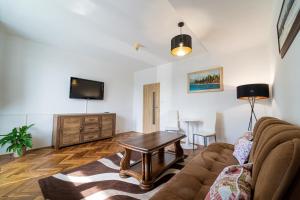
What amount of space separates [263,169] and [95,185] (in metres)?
1.81

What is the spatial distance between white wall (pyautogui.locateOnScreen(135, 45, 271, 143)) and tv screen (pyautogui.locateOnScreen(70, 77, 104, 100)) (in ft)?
6.80

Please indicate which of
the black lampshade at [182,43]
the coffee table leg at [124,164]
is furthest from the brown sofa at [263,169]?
the black lampshade at [182,43]

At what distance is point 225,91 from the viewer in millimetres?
3275

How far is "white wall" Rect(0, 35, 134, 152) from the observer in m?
2.87

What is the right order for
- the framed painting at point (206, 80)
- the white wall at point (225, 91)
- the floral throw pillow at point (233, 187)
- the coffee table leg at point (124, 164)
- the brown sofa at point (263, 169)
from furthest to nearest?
the framed painting at point (206, 80), the white wall at point (225, 91), the coffee table leg at point (124, 164), the floral throw pillow at point (233, 187), the brown sofa at point (263, 169)

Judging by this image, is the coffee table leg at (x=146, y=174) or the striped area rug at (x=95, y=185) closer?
the striped area rug at (x=95, y=185)

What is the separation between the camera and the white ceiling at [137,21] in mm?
1915

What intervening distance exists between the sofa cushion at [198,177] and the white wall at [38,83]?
346 cm

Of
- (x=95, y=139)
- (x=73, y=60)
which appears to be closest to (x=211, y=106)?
(x=95, y=139)

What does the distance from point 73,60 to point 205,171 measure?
406 centimetres

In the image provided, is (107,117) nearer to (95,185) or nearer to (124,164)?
(124,164)

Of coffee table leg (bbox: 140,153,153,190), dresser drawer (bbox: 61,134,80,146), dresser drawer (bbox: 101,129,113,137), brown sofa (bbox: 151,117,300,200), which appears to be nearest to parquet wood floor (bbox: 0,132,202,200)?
dresser drawer (bbox: 61,134,80,146)

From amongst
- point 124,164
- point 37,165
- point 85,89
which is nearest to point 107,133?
point 85,89

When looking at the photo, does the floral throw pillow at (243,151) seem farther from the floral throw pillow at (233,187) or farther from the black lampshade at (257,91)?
the black lampshade at (257,91)
